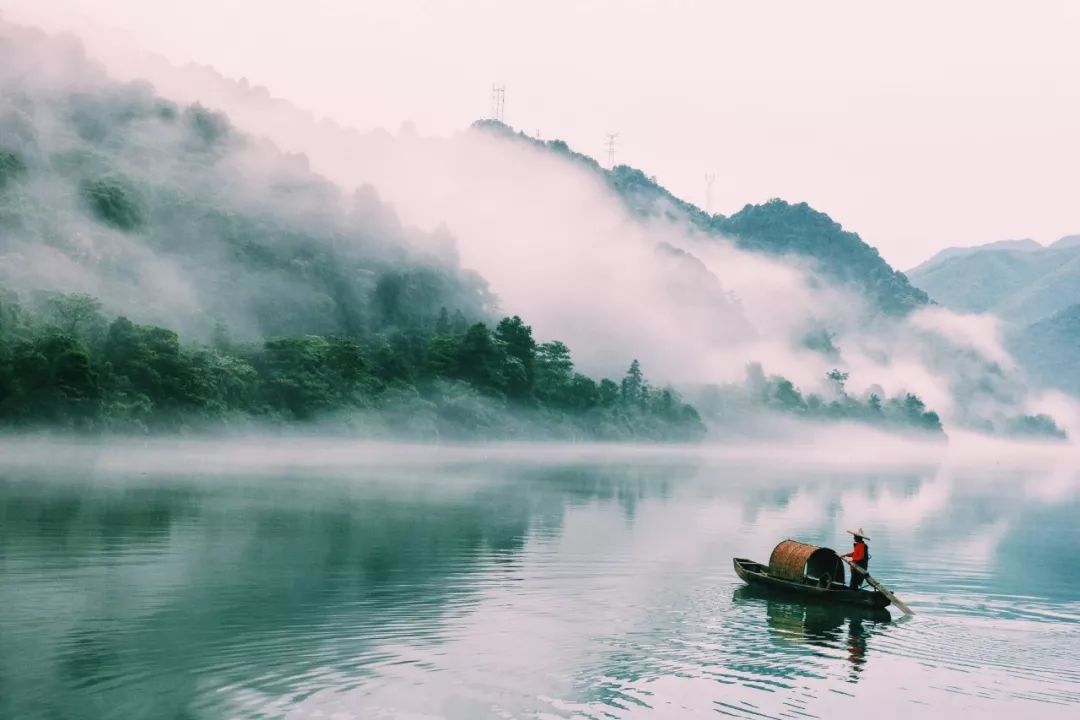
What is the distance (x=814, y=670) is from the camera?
25438 millimetres

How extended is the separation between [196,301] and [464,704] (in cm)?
18785

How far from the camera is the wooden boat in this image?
3325 centimetres

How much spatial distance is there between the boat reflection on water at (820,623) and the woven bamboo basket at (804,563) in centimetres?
75

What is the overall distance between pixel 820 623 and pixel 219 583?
54.0ft

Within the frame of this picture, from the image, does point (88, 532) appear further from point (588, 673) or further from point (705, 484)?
point (705, 484)

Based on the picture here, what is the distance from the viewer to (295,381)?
134000 mm

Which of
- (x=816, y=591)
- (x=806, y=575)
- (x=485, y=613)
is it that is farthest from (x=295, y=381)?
(x=485, y=613)

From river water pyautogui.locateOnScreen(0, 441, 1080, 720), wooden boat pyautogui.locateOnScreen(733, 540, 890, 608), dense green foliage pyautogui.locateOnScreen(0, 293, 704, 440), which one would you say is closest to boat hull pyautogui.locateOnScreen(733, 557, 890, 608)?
wooden boat pyautogui.locateOnScreen(733, 540, 890, 608)

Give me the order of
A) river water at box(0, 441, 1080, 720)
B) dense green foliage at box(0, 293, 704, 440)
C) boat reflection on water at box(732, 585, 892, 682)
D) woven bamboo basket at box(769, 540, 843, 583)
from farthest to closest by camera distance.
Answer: dense green foliage at box(0, 293, 704, 440) < woven bamboo basket at box(769, 540, 843, 583) < boat reflection on water at box(732, 585, 892, 682) < river water at box(0, 441, 1080, 720)

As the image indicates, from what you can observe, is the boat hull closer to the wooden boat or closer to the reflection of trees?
the wooden boat

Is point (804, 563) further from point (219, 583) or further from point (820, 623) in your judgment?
point (219, 583)

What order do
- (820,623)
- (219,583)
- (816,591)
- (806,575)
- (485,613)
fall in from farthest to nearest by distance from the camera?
(806,575) < (816,591) < (219,583) < (820,623) < (485,613)

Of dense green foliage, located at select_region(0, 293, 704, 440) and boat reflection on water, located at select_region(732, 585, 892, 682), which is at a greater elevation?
dense green foliage, located at select_region(0, 293, 704, 440)

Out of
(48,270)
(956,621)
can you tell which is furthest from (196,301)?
(956,621)
